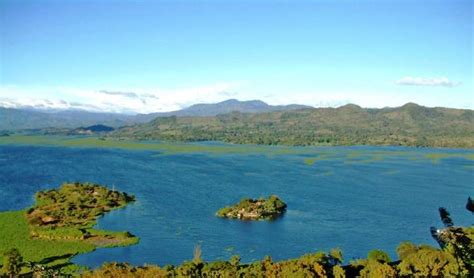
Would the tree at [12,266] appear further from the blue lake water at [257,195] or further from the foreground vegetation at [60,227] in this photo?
the blue lake water at [257,195]

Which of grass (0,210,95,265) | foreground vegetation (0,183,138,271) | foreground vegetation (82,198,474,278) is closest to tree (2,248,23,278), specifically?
foreground vegetation (0,183,138,271)

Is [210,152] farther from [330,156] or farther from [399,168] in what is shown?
[399,168]

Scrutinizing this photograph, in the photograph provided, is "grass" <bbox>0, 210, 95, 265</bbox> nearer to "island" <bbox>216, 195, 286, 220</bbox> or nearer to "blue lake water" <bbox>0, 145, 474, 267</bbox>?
"blue lake water" <bbox>0, 145, 474, 267</bbox>

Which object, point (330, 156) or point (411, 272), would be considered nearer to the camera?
point (411, 272)

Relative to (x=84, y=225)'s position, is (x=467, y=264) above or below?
above

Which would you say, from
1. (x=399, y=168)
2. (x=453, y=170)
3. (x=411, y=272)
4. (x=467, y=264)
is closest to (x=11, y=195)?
(x=411, y=272)

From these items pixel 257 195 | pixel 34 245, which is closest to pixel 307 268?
pixel 34 245

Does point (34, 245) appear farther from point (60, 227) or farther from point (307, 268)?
point (307, 268)
